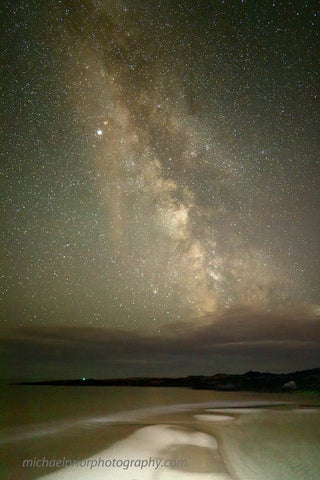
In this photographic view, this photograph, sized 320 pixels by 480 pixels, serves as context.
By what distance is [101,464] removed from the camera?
12.1m

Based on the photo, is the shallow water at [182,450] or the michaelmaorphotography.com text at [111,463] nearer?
the shallow water at [182,450]

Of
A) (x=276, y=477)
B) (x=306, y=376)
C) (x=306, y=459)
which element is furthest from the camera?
(x=306, y=376)

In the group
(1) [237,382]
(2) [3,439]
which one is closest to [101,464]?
(2) [3,439]

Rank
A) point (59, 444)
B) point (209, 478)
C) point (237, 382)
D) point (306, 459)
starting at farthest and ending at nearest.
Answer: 1. point (237, 382)
2. point (59, 444)
3. point (306, 459)
4. point (209, 478)

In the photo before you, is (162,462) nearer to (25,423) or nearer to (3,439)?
(3,439)

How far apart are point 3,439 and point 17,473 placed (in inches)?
360

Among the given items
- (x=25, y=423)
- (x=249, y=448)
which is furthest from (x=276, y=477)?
(x=25, y=423)

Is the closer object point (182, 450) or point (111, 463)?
point (111, 463)

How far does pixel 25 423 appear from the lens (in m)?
26.6

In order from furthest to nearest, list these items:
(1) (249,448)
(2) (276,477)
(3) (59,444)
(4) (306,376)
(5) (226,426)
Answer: (4) (306,376) → (5) (226,426) → (3) (59,444) → (1) (249,448) → (2) (276,477)

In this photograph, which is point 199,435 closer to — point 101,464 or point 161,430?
point 161,430

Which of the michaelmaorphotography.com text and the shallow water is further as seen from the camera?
the michaelmaorphotography.com text

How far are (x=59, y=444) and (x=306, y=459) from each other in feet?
34.9

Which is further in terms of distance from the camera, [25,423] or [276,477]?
[25,423]
